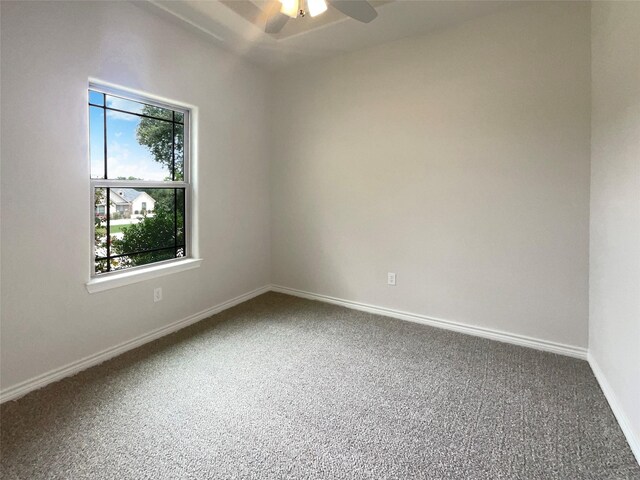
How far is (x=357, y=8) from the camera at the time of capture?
1.97 meters

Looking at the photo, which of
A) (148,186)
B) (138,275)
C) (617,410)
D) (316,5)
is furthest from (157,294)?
(617,410)

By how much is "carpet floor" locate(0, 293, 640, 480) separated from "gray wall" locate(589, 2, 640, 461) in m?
0.27

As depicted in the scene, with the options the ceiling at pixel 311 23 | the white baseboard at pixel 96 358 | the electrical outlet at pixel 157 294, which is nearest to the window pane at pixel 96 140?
the ceiling at pixel 311 23

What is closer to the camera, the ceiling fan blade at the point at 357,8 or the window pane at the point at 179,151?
the ceiling fan blade at the point at 357,8

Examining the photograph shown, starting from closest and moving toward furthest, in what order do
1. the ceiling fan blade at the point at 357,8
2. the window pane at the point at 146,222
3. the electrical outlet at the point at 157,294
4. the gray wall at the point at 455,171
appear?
the ceiling fan blade at the point at 357,8 < the gray wall at the point at 455,171 < the window pane at the point at 146,222 < the electrical outlet at the point at 157,294

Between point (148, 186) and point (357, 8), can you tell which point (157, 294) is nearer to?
point (148, 186)

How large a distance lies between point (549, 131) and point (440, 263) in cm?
128

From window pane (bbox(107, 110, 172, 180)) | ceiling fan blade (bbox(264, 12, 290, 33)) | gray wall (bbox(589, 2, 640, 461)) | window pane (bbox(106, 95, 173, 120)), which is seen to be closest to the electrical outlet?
window pane (bbox(107, 110, 172, 180))

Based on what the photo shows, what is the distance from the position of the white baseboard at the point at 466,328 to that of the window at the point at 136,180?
158 cm

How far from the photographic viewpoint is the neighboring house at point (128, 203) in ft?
8.42

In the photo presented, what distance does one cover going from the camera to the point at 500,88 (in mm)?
2648

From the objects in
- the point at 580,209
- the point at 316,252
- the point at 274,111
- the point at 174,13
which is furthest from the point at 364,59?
the point at 580,209

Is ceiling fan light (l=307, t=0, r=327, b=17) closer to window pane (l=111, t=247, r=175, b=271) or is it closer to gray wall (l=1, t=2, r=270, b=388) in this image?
gray wall (l=1, t=2, r=270, b=388)

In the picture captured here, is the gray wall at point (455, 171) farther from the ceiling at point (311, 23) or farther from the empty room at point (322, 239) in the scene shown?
the ceiling at point (311, 23)
